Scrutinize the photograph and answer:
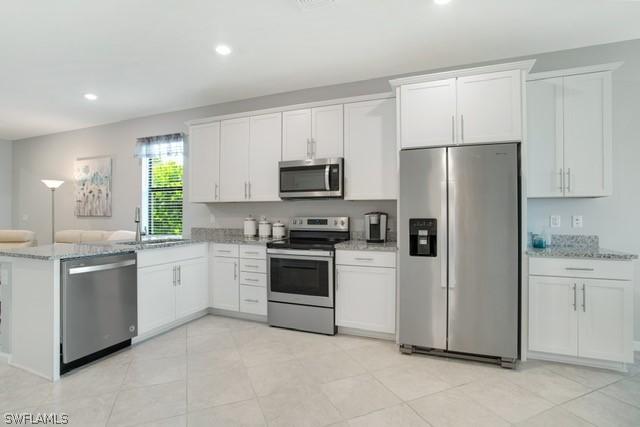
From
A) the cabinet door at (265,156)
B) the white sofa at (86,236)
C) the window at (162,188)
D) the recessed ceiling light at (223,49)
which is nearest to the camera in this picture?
the recessed ceiling light at (223,49)

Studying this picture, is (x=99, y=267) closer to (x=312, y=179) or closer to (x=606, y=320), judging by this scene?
(x=312, y=179)

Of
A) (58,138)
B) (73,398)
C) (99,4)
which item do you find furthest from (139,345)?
(58,138)

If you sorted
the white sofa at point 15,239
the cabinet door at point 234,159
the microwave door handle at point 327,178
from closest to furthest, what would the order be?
the microwave door handle at point 327,178 → the cabinet door at point 234,159 → the white sofa at point 15,239

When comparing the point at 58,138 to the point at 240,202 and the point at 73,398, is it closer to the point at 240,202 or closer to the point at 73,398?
the point at 240,202

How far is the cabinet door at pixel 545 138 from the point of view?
2799mm

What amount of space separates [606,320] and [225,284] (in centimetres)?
350

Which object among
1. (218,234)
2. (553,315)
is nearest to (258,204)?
(218,234)

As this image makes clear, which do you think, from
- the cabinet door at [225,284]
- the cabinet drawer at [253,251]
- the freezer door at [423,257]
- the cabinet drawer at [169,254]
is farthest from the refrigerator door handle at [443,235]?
the cabinet drawer at [169,254]

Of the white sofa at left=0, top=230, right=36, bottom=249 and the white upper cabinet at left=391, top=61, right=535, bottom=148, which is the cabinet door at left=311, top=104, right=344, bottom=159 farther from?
the white sofa at left=0, top=230, right=36, bottom=249

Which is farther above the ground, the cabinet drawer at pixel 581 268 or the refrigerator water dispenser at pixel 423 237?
the refrigerator water dispenser at pixel 423 237

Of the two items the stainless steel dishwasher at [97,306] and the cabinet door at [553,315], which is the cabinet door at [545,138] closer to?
the cabinet door at [553,315]

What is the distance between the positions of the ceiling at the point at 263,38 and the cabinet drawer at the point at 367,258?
1.89m

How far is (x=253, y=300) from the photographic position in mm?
3650

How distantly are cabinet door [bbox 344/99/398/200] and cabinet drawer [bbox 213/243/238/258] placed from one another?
143cm
